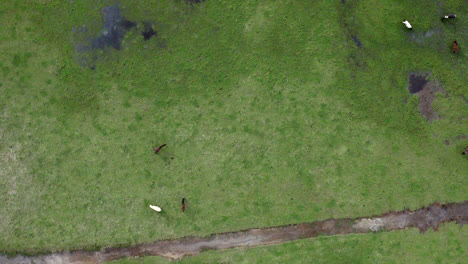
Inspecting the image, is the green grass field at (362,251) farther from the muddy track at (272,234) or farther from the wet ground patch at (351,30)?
the wet ground patch at (351,30)

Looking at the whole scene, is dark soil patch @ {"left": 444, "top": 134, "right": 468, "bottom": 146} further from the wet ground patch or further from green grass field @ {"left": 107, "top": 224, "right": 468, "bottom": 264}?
the wet ground patch

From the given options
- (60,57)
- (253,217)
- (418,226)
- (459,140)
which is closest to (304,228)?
(253,217)

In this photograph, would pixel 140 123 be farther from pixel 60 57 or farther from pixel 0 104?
pixel 0 104

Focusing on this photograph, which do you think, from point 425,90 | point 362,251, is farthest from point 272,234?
point 425,90

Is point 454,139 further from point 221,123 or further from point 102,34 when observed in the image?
point 102,34

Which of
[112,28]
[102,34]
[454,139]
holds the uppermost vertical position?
[112,28]

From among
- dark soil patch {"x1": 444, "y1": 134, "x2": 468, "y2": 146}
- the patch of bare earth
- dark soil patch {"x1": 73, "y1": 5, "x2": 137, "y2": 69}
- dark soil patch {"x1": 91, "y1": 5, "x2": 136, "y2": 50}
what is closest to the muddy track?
dark soil patch {"x1": 444, "y1": 134, "x2": 468, "y2": 146}
